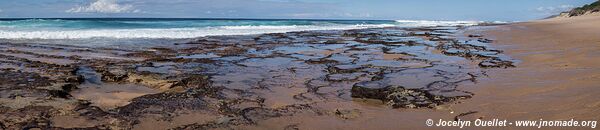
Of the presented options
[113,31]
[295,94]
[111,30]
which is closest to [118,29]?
[111,30]

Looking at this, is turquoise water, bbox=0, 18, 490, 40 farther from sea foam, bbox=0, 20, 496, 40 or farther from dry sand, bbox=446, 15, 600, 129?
dry sand, bbox=446, 15, 600, 129

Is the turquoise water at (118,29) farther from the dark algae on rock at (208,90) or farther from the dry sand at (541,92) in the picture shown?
the dry sand at (541,92)

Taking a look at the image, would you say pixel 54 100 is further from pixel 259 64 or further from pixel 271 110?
pixel 259 64

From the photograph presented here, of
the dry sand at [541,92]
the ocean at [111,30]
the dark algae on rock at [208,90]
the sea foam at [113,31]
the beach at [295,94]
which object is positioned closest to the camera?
the dry sand at [541,92]

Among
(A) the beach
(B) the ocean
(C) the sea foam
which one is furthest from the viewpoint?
(C) the sea foam

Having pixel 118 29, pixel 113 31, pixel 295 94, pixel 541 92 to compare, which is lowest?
pixel 118 29

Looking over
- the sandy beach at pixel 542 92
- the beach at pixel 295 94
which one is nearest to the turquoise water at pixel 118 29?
the beach at pixel 295 94

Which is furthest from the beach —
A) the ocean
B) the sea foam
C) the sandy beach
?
the sea foam

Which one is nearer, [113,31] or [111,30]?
[113,31]

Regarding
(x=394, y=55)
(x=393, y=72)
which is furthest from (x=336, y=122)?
(x=394, y=55)

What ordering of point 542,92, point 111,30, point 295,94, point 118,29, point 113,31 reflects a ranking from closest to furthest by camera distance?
point 542,92 → point 295,94 → point 113,31 → point 111,30 → point 118,29

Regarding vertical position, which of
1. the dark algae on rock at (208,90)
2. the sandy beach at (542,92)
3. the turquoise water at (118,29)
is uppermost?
the sandy beach at (542,92)

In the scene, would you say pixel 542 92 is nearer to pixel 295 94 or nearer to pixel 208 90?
pixel 295 94

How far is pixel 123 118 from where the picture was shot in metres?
4.19
